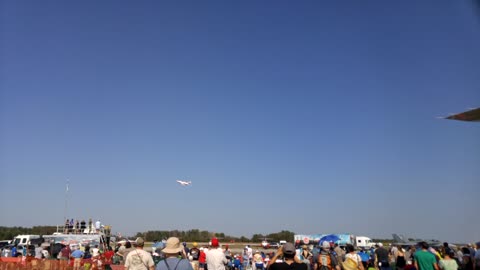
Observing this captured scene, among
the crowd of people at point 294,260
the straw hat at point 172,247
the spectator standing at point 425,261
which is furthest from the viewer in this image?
the spectator standing at point 425,261

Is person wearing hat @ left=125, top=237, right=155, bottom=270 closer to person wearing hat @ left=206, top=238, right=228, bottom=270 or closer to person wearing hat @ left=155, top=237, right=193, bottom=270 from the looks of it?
person wearing hat @ left=155, top=237, right=193, bottom=270

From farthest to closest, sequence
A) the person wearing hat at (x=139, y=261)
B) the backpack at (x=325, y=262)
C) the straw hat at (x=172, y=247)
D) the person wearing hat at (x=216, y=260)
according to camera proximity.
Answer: the backpack at (x=325, y=262) < the person wearing hat at (x=216, y=260) < the person wearing hat at (x=139, y=261) < the straw hat at (x=172, y=247)

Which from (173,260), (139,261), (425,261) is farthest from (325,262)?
(173,260)

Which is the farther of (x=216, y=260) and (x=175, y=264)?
(x=216, y=260)

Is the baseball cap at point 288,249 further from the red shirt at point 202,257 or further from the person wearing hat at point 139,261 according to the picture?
the red shirt at point 202,257

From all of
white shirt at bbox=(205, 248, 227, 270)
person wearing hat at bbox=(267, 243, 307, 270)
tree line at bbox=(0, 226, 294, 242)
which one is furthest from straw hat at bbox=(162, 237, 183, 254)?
tree line at bbox=(0, 226, 294, 242)

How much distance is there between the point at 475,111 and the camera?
14.8 ft

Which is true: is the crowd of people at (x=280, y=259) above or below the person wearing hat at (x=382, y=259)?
above

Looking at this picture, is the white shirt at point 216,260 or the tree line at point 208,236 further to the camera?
the tree line at point 208,236

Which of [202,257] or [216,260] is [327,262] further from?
[202,257]

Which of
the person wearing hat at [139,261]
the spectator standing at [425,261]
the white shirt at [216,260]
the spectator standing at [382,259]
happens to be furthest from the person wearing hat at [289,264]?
the spectator standing at [382,259]

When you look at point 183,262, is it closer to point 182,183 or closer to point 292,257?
point 292,257

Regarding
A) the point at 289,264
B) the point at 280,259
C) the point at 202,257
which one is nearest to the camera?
the point at 289,264

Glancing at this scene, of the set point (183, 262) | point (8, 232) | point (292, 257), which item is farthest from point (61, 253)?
point (8, 232)
